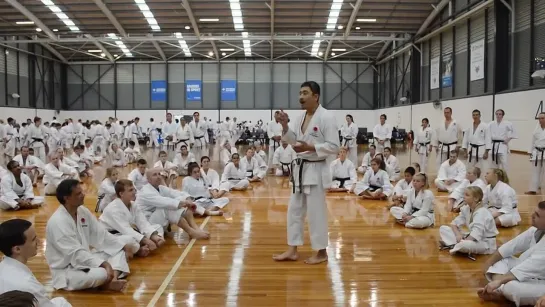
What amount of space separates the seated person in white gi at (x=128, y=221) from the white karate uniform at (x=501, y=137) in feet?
23.5

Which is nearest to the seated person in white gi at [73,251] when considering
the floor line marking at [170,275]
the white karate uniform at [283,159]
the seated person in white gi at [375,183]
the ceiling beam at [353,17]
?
the floor line marking at [170,275]

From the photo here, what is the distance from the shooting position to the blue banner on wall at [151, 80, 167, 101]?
102 feet

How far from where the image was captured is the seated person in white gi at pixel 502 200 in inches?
240

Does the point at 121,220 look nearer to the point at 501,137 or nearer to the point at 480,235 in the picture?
the point at 480,235

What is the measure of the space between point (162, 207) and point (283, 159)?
6897mm

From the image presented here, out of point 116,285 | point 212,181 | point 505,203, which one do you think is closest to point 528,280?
point 505,203

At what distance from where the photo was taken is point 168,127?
1672cm

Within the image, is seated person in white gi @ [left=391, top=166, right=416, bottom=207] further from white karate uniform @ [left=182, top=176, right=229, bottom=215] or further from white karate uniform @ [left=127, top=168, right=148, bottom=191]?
white karate uniform @ [left=127, top=168, right=148, bottom=191]

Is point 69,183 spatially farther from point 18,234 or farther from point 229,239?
point 229,239

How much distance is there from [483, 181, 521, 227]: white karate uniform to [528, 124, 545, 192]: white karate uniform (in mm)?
2668

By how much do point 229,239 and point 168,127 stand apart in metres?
11.8

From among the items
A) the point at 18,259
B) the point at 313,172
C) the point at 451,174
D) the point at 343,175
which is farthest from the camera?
the point at 343,175

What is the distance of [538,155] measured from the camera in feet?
27.5

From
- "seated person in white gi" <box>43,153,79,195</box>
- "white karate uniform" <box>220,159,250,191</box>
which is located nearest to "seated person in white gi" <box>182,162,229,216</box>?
"white karate uniform" <box>220,159,250,191</box>
